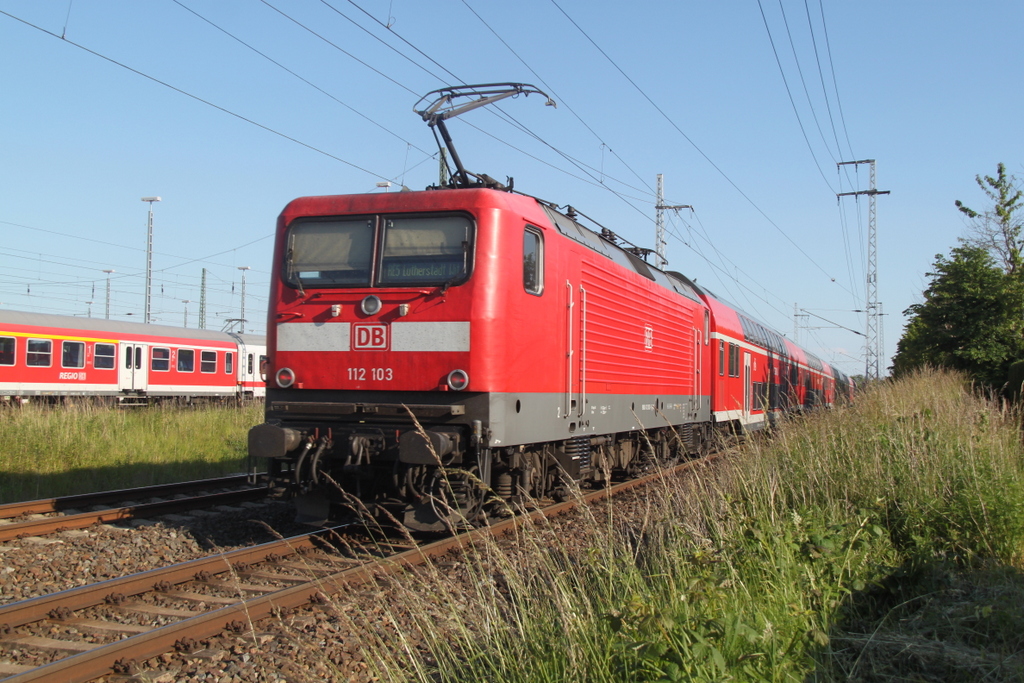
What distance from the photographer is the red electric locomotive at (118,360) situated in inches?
817

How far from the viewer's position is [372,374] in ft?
23.2

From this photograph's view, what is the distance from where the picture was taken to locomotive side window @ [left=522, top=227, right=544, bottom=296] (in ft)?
24.5

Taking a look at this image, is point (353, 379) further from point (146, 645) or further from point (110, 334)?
point (110, 334)

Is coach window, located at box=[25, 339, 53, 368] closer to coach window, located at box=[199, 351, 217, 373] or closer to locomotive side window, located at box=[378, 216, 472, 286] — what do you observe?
coach window, located at box=[199, 351, 217, 373]

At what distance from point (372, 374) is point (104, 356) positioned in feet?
62.8

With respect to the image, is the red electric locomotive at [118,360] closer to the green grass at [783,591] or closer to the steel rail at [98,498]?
the steel rail at [98,498]

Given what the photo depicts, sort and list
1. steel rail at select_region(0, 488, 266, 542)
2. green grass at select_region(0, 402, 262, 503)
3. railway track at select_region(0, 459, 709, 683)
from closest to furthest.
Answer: railway track at select_region(0, 459, 709, 683) → steel rail at select_region(0, 488, 266, 542) → green grass at select_region(0, 402, 262, 503)

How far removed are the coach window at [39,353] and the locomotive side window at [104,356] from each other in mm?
1445

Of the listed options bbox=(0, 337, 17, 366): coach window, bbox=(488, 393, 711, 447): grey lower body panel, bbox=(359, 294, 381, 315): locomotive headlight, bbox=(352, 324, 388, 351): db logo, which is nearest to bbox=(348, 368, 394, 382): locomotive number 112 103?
bbox=(352, 324, 388, 351): db logo

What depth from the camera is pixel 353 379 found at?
281 inches

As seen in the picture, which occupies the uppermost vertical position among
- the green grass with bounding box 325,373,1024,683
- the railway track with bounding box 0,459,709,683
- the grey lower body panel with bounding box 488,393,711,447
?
the grey lower body panel with bounding box 488,393,711,447

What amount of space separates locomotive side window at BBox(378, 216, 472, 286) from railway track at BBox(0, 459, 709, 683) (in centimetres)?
228

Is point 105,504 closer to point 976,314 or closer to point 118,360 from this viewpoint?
point 118,360

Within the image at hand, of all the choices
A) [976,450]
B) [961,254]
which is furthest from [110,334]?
[961,254]
